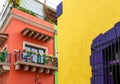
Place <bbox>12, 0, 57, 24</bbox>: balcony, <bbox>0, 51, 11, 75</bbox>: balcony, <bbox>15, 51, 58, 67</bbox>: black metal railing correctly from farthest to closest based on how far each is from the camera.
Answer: <bbox>12, 0, 57, 24</bbox>: balcony < <bbox>15, 51, 58, 67</bbox>: black metal railing < <bbox>0, 51, 11, 75</bbox>: balcony

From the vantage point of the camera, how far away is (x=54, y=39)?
20.5 meters

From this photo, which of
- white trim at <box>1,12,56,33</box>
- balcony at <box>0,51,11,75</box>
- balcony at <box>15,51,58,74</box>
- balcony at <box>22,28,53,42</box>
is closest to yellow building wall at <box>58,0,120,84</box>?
balcony at <box>15,51,58,74</box>

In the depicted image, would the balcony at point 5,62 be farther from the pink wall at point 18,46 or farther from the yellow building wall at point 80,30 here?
the yellow building wall at point 80,30

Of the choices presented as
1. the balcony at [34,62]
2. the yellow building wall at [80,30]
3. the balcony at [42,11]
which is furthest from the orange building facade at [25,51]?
the yellow building wall at [80,30]

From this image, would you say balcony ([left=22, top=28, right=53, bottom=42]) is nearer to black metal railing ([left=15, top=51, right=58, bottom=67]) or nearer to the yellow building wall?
black metal railing ([left=15, top=51, right=58, bottom=67])

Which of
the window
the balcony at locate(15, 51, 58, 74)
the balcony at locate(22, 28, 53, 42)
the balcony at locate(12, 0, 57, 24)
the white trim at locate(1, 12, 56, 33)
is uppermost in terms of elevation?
the balcony at locate(12, 0, 57, 24)

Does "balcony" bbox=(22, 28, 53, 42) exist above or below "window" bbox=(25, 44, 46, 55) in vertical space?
above

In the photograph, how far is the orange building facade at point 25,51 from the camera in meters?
16.6

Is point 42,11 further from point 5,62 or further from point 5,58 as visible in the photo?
point 5,62

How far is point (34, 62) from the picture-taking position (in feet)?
56.6

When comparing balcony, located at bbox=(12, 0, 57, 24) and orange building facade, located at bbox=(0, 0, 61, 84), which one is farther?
balcony, located at bbox=(12, 0, 57, 24)

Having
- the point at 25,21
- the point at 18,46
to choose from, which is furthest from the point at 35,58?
the point at 25,21

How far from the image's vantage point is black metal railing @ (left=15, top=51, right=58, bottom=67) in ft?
54.4

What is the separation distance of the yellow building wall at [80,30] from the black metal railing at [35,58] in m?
9.74
